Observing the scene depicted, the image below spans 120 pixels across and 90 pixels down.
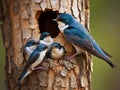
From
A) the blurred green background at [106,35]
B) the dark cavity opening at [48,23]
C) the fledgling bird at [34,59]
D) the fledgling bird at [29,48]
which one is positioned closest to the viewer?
the fledgling bird at [34,59]

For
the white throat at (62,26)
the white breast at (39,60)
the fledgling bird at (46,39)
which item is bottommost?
the white breast at (39,60)

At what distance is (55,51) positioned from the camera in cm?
679

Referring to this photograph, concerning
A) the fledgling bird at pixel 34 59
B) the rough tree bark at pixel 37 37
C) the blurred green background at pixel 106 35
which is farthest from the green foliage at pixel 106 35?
the fledgling bird at pixel 34 59

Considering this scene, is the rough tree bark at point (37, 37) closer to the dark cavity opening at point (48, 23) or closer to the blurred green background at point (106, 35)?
the dark cavity opening at point (48, 23)

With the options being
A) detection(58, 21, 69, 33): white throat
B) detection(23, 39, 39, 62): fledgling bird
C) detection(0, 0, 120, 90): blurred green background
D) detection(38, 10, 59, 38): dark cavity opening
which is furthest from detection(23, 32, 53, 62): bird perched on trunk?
detection(0, 0, 120, 90): blurred green background

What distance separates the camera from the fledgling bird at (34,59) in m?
6.63

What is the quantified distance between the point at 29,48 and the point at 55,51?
21cm

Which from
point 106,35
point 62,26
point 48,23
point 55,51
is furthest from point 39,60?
point 106,35

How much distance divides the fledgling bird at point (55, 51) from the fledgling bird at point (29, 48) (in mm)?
125

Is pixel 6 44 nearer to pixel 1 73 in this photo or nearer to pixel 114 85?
pixel 1 73

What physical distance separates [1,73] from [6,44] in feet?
11.8

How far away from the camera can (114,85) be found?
1159cm

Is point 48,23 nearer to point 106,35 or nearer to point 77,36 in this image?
point 77,36

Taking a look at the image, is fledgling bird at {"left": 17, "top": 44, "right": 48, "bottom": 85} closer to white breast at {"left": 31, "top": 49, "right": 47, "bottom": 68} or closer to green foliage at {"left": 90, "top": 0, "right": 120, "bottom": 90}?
white breast at {"left": 31, "top": 49, "right": 47, "bottom": 68}
